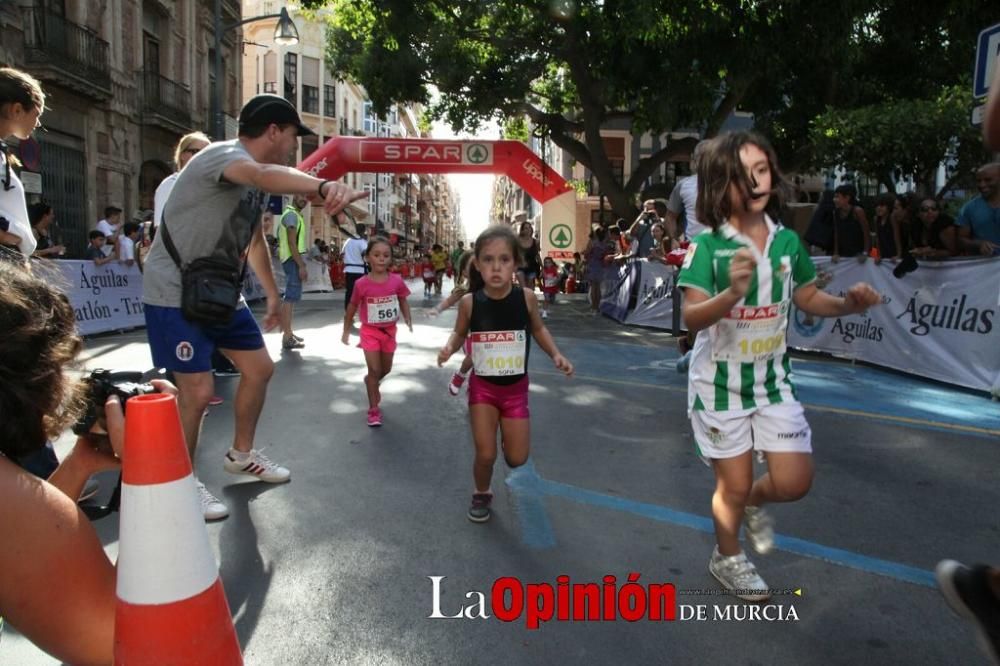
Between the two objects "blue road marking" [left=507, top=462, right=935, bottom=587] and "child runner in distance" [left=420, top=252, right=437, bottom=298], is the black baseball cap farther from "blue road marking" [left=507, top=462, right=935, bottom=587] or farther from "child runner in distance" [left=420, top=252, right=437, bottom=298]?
"child runner in distance" [left=420, top=252, right=437, bottom=298]

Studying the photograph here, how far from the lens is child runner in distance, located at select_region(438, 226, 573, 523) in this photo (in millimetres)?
3771

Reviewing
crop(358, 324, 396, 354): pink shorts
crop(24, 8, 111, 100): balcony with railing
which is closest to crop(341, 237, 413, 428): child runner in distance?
crop(358, 324, 396, 354): pink shorts

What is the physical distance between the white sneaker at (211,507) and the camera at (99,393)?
198 centimetres

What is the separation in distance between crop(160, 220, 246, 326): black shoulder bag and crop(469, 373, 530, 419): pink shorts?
119 centimetres

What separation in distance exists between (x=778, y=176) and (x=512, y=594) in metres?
1.82

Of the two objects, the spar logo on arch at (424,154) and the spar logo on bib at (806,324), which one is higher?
the spar logo on arch at (424,154)

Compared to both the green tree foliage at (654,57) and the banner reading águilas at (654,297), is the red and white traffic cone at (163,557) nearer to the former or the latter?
the banner reading águilas at (654,297)

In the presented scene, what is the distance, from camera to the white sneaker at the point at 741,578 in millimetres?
2838

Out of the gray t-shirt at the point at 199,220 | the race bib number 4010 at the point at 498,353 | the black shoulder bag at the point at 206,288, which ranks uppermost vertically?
the gray t-shirt at the point at 199,220

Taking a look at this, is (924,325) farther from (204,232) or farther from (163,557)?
(163,557)

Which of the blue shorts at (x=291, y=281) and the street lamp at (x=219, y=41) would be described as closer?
the blue shorts at (x=291, y=281)

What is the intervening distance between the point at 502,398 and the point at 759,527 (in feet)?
→ 4.31

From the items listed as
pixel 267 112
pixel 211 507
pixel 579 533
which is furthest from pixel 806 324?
pixel 211 507

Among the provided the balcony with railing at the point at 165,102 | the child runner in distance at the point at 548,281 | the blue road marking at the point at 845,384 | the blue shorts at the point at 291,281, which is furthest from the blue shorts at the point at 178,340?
the balcony with railing at the point at 165,102
